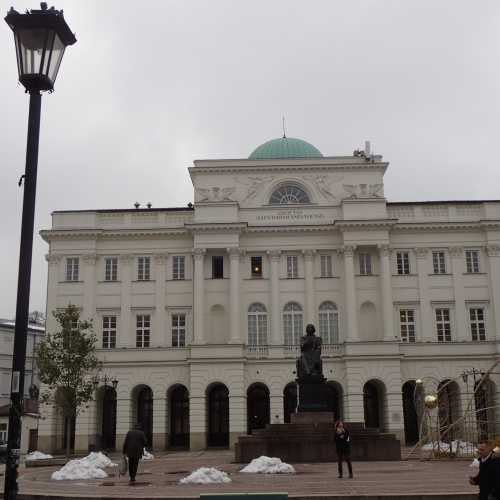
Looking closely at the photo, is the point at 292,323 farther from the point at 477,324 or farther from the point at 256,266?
the point at 477,324

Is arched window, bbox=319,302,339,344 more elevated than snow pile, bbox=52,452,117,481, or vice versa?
arched window, bbox=319,302,339,344

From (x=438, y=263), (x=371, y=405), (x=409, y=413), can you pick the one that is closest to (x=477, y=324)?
(x=438, y=263)

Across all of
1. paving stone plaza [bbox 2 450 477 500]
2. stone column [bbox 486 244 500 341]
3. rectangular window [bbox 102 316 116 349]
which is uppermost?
stone column [bbox 486 244 500 341]

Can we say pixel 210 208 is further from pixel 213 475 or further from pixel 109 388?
pixel 213 475

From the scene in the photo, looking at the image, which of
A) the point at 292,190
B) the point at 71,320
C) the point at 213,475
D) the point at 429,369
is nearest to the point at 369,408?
the point at 429,369

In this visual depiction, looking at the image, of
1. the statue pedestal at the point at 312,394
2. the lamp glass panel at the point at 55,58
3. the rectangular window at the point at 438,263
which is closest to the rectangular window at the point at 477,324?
the rectangular window at the point at 438,263

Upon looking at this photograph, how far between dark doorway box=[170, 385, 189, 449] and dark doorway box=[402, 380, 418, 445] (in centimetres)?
1563

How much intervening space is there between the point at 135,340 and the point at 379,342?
17.1 metres

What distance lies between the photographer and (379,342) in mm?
48438

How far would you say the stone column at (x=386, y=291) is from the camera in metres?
49.1

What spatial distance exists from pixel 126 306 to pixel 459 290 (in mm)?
23739

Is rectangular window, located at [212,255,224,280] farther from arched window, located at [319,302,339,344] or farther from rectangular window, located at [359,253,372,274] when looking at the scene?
rectangular window, located at [359,253,372,274]

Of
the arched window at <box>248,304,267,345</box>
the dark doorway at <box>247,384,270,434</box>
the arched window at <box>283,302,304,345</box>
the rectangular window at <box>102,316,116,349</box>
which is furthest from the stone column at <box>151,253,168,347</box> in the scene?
the arched window at <box>283,302,304,345</box>

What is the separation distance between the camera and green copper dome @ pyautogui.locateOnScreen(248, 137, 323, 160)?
190 ft
